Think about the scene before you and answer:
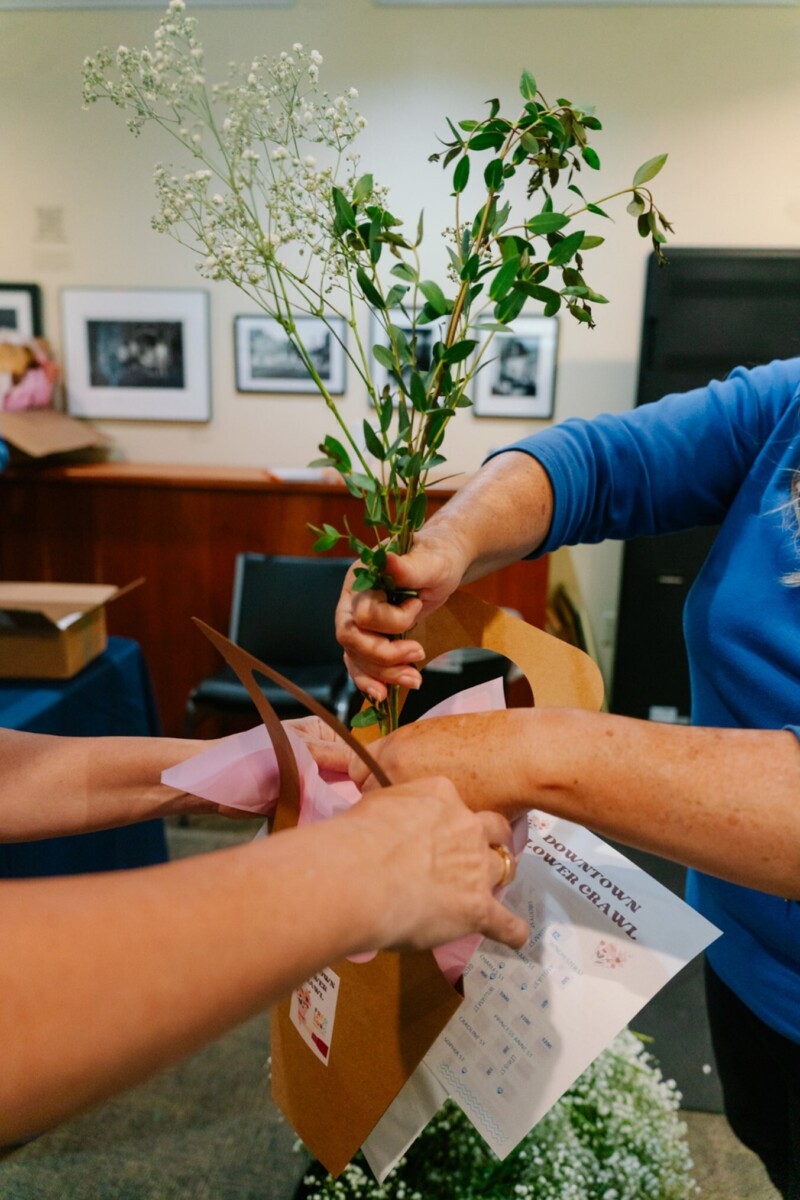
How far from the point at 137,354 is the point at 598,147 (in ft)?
6.80

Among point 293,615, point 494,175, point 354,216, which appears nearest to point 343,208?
point 354,216

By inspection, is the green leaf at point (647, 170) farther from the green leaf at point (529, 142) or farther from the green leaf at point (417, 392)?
the green leaf at point (417, 392)

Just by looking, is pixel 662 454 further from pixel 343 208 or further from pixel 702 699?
pixel 343 208

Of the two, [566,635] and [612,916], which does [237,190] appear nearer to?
[612,916]

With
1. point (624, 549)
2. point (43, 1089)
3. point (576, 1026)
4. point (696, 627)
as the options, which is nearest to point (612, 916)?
point (576, 1026)

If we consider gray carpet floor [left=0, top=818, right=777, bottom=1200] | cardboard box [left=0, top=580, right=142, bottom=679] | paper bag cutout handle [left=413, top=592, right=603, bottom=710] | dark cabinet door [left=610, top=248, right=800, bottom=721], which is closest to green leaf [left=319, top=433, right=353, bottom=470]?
paper bag cutout handle [left=413, top=592, right=603, bottom=710]

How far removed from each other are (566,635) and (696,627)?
2.74 m

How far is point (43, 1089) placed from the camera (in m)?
0.40

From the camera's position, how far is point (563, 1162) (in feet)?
3.10

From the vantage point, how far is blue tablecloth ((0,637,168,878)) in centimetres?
164

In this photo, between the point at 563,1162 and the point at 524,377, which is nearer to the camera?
the point at 563,1162

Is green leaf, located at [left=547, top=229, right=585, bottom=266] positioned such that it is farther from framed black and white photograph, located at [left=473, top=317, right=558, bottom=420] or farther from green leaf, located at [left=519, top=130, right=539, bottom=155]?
framed black and white photograph, located at [left=473, top=317, right=558, bottom=420]

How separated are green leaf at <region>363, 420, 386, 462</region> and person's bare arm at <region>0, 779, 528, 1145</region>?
275 mm

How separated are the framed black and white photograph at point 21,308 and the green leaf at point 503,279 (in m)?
3.59
